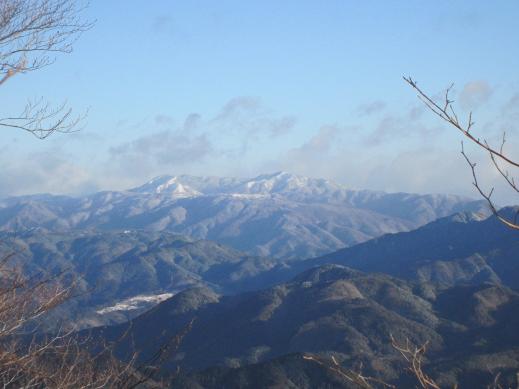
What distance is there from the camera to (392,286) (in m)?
84.4

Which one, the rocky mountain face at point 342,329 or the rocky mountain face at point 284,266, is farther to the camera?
the rocky mountain face at point 284,266

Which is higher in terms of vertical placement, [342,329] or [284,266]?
[284,266]

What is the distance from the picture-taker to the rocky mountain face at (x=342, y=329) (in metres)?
48.4

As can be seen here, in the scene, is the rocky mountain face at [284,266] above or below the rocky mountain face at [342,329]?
above

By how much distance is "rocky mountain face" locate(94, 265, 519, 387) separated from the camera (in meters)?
48.4

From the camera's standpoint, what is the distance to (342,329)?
2623 inches

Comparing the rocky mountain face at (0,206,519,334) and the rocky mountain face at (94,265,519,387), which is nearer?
the rocky mountain face at (94,265,519,387)

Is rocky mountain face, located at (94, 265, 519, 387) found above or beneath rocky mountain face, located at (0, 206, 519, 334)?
beneath

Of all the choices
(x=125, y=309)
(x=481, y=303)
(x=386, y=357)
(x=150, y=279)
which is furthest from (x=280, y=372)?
(x=150, y=279)

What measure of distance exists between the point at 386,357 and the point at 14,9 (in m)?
50.9

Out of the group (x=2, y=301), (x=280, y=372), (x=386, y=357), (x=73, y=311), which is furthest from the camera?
(x=73, y=311)

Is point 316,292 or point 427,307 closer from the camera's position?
point 427,307

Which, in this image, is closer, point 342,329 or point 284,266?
point 342,329

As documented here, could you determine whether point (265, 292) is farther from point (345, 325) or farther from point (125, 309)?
point (125, 309)
